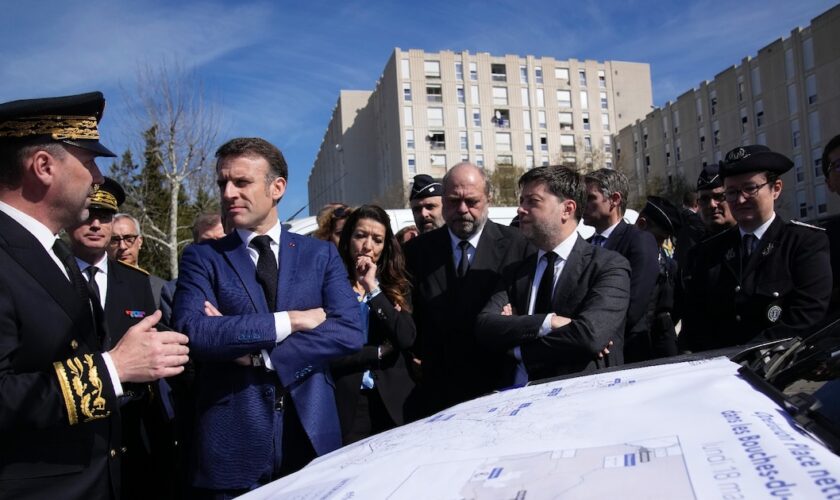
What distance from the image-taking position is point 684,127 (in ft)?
182

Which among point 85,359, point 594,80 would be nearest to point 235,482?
point 85,359

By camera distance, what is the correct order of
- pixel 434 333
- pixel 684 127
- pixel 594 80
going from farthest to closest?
1. pixel 594 80
2. pixel 684 127
3. pixel 434 333

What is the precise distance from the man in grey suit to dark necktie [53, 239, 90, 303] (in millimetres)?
1843

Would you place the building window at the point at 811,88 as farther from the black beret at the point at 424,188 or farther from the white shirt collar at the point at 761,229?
the white shirt collar at the point at 761,229

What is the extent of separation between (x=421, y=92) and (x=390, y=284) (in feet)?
206

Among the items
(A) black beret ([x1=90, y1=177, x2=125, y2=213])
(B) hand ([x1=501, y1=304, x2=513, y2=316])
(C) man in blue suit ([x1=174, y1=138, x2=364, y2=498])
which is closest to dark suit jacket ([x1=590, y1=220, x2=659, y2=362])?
(B) hand ([x1=501, y1=304, x2=513, y2=316])

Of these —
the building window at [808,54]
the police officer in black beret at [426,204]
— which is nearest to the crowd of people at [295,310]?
the police officer in black beret at [426,204]

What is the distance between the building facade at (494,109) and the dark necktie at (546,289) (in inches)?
2321

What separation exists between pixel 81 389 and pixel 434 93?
65.4m

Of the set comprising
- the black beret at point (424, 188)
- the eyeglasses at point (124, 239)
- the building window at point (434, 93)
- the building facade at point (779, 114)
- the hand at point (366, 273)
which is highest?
the building window at point (434, 93)

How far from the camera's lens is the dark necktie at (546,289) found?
3301 mm

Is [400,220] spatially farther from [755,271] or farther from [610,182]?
[755,271]

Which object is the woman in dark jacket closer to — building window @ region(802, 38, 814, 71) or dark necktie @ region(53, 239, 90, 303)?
dark necktie @ region(53, 239, 90, 303)

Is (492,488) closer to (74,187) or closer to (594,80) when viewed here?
(74,187)
